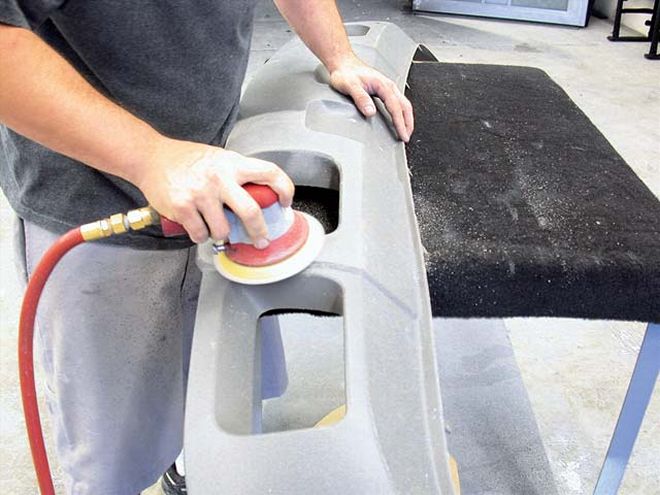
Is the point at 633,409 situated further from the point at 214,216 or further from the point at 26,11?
the point at 26,11

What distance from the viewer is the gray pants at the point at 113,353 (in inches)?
30.8

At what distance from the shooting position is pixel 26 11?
59 centimetres

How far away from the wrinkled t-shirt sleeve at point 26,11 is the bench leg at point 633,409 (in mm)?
806

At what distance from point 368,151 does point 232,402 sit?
0.38m

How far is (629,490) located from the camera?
128 centimetres

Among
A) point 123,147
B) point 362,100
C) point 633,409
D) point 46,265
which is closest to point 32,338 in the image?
point 46,265

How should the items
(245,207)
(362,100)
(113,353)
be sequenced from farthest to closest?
(362,100)
(113,353)
(245,207)

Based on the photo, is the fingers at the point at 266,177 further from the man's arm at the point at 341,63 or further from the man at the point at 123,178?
the man's arm at the point at 341,63

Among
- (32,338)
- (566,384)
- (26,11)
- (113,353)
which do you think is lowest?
(566,384)

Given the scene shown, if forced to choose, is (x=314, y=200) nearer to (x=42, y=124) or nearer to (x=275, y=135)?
(x=275, y=135)

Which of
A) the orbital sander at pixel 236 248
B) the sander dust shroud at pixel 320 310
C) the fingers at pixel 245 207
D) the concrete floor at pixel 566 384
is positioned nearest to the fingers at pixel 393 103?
the sander dust shroud at pixel 320 310

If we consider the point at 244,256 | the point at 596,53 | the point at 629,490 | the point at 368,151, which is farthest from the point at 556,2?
the point at 244,256

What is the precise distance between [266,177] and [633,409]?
724 mm

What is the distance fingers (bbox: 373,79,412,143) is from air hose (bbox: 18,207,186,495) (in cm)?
44
